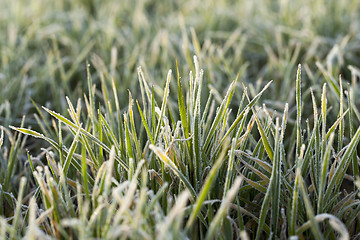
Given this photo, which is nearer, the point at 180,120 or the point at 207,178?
the point at 207,178

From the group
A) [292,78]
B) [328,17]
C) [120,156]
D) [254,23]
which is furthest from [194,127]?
[328,17]

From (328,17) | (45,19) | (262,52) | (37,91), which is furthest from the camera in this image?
(45,19)

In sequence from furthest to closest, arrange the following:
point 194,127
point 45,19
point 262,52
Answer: point 45,19
point 262,52
point 194,127

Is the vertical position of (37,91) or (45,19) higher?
(45,19)

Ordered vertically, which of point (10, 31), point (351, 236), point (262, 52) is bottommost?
point (351, 236)

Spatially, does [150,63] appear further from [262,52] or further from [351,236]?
[351,236]

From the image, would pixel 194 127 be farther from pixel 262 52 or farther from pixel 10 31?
pixel 10 31

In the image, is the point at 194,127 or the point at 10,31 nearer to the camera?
the point at 194,127
